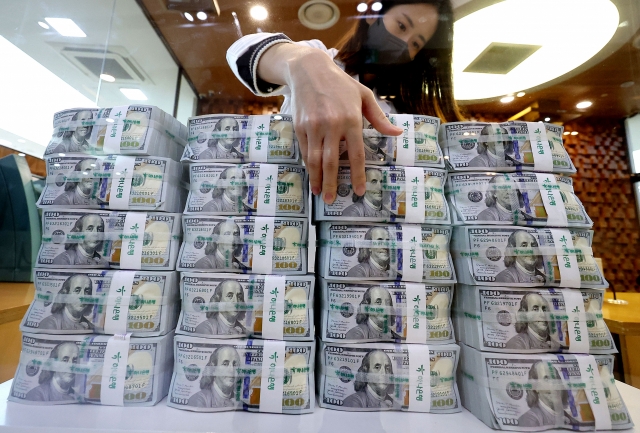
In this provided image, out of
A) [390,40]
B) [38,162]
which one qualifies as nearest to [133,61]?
[38,162]

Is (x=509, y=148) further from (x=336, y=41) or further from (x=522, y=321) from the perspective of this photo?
(x=336, y=41)

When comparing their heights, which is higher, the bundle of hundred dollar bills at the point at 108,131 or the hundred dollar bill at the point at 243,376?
the bundle of hundred dollar bills at the point at 108,131

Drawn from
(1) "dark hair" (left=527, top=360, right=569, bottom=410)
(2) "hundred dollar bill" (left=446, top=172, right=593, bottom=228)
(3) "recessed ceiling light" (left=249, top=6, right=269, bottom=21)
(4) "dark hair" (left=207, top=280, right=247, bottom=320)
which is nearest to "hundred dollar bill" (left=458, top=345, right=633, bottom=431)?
(1) "dark hair" (left=527, top=360, right=569, bottom=410)

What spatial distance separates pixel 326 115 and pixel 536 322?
2.38 ft

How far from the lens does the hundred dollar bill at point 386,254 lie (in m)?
0.76

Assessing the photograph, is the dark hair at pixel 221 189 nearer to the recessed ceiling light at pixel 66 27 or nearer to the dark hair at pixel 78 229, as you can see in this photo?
the dark hair at pixel 78 229

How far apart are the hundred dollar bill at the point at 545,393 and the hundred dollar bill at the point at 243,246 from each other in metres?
0.52

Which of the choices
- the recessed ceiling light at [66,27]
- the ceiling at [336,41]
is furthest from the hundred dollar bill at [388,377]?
the recessed ceiling light at [66,27]

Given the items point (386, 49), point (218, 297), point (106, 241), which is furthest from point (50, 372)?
point (386, 49)

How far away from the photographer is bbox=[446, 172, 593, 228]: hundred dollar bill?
0.77m

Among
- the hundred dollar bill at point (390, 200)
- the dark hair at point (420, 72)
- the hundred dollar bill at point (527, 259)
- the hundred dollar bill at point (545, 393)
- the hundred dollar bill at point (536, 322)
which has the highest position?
the dark hair at point (420, 72)

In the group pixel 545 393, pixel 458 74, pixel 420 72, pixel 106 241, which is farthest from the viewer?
pixel 458 74

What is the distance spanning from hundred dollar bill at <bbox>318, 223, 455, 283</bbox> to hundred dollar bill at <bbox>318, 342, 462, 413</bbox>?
176mm

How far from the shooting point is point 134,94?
133cm
